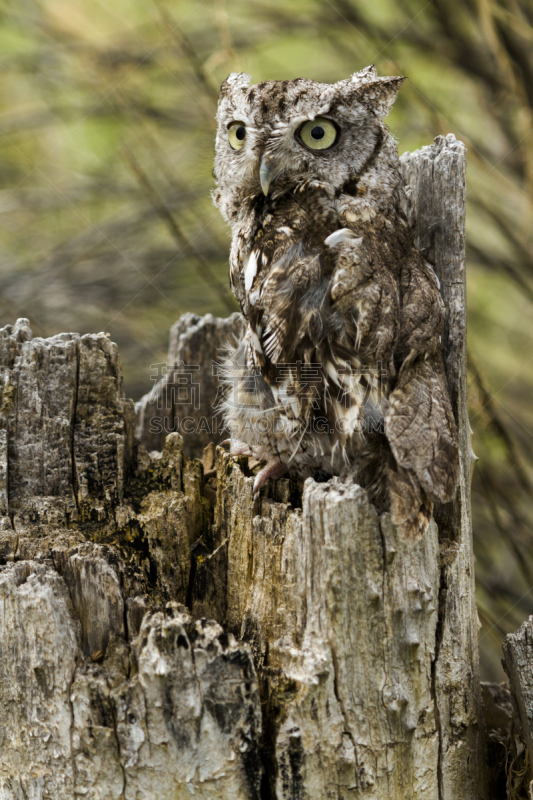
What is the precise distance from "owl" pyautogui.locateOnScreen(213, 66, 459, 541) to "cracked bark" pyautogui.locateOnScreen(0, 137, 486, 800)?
0.16 meters

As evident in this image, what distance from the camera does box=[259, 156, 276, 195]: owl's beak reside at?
202 cm

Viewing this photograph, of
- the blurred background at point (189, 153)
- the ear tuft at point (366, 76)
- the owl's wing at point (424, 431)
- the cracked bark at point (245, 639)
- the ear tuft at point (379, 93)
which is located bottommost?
the cracked bark at point (245, 639)

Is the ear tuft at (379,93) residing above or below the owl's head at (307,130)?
above

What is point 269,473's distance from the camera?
212 cm

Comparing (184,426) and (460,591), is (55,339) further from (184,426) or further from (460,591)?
(460,591)

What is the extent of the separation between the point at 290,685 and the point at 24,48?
4.56 m

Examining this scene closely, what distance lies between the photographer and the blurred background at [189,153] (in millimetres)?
3605

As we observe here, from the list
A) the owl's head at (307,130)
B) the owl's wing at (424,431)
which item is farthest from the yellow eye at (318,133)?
the owl's wing at (424,431)

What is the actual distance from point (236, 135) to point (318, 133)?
348mm

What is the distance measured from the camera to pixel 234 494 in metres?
2.00

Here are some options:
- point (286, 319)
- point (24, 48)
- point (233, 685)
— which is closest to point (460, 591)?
point (233, 685)

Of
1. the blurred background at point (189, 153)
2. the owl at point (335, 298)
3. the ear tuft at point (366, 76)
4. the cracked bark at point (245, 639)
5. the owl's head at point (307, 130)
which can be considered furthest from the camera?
the blurred background at point (189, 153)

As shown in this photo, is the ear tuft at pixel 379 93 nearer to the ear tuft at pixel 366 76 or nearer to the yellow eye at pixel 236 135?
the ear tuft at pixel 366 76

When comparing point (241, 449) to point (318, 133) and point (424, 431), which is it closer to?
point (424, 431)
